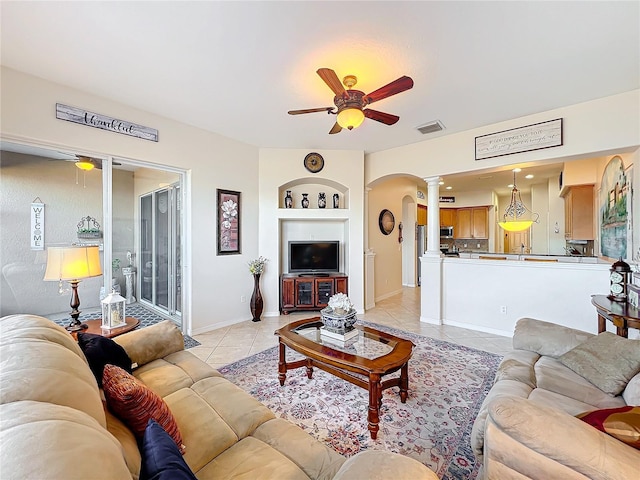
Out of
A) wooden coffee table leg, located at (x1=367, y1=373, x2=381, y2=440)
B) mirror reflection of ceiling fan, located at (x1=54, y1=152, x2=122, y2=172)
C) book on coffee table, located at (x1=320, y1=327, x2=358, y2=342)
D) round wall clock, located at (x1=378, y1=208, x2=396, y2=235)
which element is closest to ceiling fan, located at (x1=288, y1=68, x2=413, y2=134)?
book on coffee table, located at (x1=320, y1=327, x2=358, y2=342)

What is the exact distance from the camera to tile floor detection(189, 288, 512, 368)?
3.24 metres

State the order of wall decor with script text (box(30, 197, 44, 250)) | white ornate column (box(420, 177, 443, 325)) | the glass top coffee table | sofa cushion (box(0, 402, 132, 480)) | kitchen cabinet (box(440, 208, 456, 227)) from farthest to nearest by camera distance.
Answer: kitchen cabinet (box(440, 208, 456, 227))
white ornate column (box(420, 177, 443, 325))
wall decor with script text (box(30, 197, 44, 250))
the glass top coffee table
sofa cushion (box(0, 402, 132, 480))

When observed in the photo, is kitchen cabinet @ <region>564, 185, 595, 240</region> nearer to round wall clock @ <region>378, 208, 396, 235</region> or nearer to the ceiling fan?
round wall clock @ <region>378, 208, 396, 235</region>

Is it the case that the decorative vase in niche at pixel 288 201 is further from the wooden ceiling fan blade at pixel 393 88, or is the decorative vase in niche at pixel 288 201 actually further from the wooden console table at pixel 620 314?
the wooden console table at pixel 620 314

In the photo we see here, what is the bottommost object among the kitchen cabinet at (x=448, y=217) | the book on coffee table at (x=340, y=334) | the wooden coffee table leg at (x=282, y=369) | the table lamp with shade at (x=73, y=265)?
the wooden coffee table leg at (x=282, y=369)

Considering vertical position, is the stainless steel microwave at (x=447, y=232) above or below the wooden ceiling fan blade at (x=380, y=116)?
below

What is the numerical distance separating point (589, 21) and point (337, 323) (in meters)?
2.85

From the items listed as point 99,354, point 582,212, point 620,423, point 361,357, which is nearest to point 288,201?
point 361,357

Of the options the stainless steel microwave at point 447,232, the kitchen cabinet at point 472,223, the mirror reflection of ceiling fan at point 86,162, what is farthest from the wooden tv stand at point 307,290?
the kitchen cabinet at point 472,223

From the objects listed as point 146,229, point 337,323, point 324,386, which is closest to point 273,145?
point 146,229

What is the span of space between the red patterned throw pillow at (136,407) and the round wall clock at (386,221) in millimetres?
5290

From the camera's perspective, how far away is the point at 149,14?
1.83 m

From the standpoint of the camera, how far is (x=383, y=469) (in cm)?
91

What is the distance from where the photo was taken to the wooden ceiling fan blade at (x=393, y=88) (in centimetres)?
205
